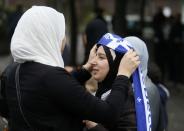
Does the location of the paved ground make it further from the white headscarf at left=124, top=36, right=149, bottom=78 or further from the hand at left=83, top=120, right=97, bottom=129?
the hand at left=83, top=120, right=97, bottom=129

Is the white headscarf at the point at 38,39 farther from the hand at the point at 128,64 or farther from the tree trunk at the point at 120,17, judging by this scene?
the tree trunk at the point at 120,17

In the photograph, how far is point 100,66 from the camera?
3.41m

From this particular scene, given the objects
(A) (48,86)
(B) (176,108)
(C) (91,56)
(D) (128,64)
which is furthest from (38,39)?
(B) (176,108)

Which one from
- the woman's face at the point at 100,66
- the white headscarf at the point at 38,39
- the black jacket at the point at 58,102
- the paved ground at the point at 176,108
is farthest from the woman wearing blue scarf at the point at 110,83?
the paved ground at the point at 176,108

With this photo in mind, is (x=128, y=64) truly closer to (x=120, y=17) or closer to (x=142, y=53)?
(x=142, y=53)

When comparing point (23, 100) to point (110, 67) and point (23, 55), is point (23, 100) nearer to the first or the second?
point (23, 55)

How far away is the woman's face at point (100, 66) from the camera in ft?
→ 11.1

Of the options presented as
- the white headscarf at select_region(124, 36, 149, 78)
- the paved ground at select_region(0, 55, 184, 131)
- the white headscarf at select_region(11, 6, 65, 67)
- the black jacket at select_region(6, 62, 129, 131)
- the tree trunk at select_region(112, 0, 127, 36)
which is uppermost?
the white headscarf at select_region(11, 6, 65, 67)

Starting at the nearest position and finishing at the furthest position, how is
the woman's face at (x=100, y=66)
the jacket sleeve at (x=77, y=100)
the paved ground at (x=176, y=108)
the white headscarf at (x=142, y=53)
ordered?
1. the jacket sleeve at (x=77, y=100)
2. the woman's face at (x=100, y=66)
3. the white headscarf at (x=142, y=53)
4. the paved ground at (x=176, y=108)

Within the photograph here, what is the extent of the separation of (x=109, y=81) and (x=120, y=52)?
23 centimetres

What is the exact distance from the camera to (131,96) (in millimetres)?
3295

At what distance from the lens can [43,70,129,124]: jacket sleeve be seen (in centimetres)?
296

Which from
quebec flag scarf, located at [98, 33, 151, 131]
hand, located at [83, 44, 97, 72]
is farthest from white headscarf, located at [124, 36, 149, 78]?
quebec flag scarf, located at [98, 33, 151, 131]

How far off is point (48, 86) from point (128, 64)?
0.45 m
